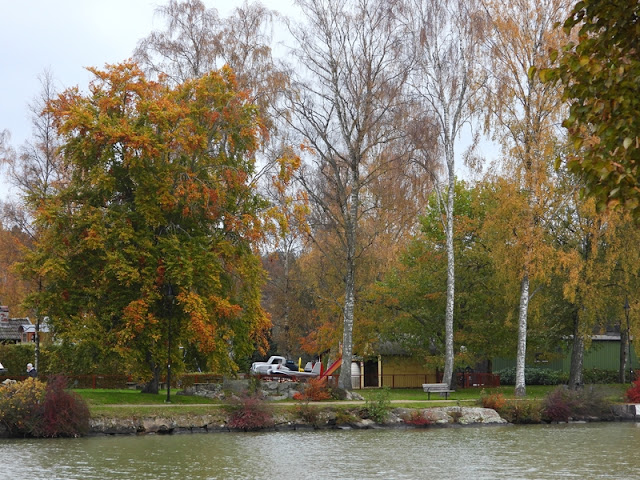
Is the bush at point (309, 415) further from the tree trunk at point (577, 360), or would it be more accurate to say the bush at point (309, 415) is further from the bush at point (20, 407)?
the tree trunk at point (577, 360)

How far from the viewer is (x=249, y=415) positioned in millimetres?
30453

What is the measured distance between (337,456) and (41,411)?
34.1ft

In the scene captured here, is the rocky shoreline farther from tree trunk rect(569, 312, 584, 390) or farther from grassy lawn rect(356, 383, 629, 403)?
tree trunk rect(569, 312, 584, 390)

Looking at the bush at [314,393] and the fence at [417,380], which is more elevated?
the bush at [314,393]

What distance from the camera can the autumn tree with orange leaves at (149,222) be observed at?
1251 inches

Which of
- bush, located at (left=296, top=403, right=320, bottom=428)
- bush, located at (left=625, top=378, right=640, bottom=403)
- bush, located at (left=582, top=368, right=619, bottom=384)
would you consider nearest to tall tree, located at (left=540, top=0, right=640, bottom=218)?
bush, located at (left=296, top=403, right=320, bottom=428)

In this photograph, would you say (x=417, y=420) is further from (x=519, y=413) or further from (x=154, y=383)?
(x=154, y=383)

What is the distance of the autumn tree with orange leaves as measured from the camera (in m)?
31.8

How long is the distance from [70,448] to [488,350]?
26071 mm

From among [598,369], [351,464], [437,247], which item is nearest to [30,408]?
[351,464]

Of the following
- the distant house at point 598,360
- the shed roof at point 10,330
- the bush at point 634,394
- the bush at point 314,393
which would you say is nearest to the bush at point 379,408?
the bush at point 314,393

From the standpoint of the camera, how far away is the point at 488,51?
40.2 m

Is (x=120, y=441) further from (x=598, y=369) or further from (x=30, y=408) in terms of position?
(x=598, y=369)

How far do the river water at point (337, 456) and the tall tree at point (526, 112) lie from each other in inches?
408
